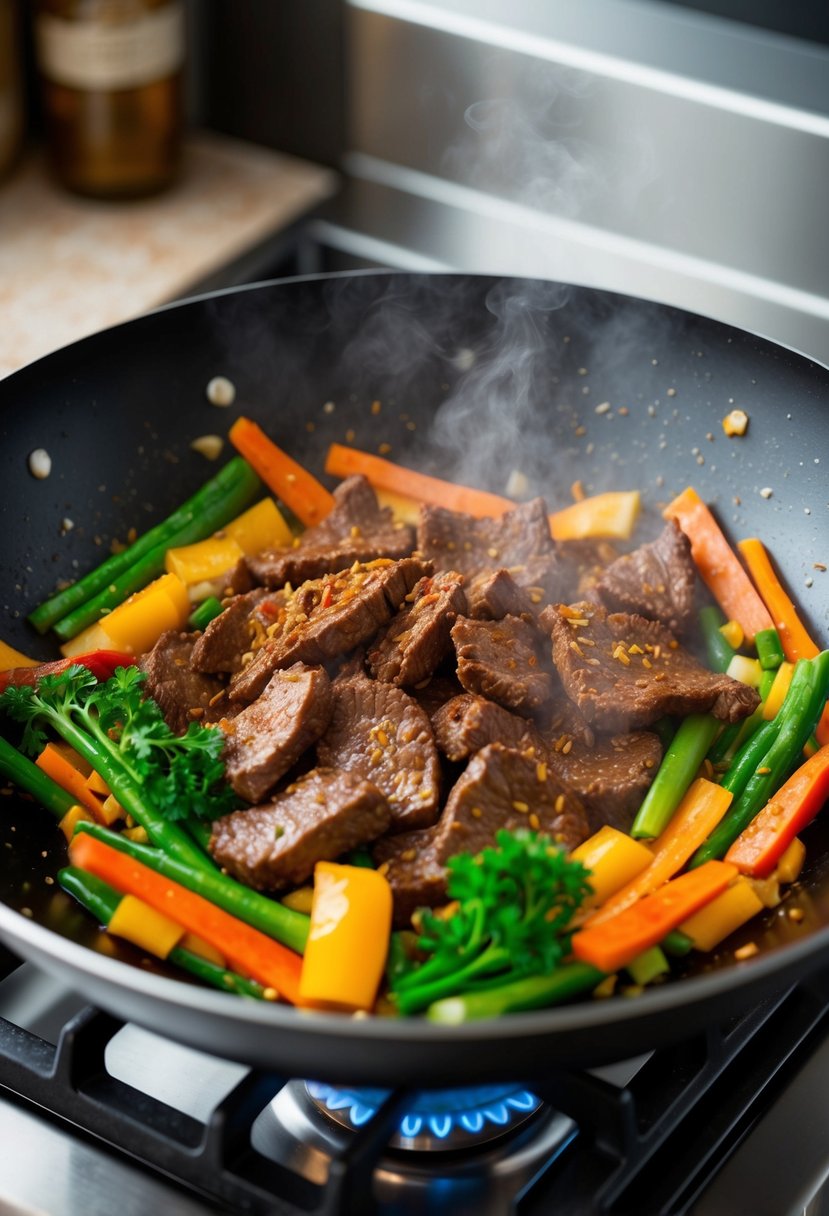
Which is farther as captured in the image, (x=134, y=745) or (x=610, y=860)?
(x=134, y=745)

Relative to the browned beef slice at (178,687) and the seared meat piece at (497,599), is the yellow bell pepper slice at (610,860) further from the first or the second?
the browned beef slice at (178,687)

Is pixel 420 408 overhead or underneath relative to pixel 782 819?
overhead

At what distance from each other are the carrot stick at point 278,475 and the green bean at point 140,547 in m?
0.03

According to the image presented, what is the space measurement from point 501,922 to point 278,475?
1314 millimetres

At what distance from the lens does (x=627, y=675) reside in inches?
88.0

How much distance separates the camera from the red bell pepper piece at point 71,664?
2256 mm

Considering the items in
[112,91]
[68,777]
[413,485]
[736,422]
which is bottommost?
[68,777]

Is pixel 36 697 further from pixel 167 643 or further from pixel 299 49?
pixel 299 49

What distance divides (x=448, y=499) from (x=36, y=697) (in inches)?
38.2

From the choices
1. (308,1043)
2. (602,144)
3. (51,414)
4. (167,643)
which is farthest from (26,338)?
(308,1043)

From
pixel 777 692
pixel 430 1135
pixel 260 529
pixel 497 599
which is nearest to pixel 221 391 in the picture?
pixel 260 529

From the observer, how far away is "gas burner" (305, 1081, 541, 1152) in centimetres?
183

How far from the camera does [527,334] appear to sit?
108 inches

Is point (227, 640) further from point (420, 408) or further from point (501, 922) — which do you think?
point (501, 922)
